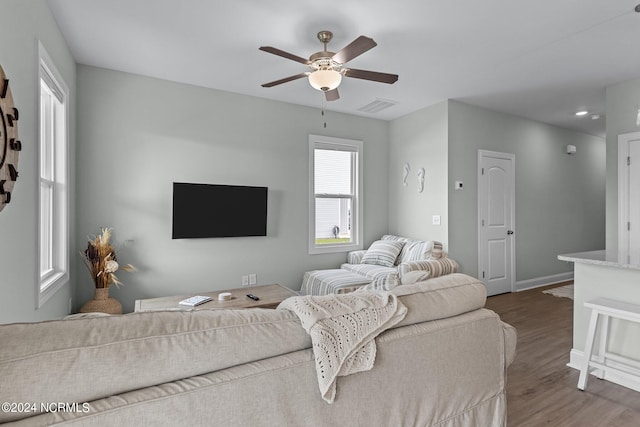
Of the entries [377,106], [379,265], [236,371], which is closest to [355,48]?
[236,371]

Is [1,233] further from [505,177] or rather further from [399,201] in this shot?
[505,177]

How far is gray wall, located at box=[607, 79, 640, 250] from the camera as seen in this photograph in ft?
12.3

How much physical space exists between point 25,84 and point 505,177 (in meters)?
5.50

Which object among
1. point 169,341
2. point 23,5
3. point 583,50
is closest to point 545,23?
point 583,50

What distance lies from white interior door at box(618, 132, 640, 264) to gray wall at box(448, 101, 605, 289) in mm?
1342

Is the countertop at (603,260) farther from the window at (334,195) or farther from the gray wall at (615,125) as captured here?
the window at (334,195)

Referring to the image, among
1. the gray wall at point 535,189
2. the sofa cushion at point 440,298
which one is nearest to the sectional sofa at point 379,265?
the gray wall at point 535,189

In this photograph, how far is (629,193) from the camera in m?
3.84

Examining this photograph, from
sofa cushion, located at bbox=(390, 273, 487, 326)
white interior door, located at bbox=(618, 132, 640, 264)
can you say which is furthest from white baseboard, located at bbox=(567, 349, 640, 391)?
white interior door, located at bbox=(618, 132, 640, 264)

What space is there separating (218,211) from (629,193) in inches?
191

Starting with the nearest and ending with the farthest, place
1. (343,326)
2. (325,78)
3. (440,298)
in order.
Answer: (343,326) → (440,298) → (325,78)

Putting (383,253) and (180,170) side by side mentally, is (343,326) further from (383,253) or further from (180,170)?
(383,253)

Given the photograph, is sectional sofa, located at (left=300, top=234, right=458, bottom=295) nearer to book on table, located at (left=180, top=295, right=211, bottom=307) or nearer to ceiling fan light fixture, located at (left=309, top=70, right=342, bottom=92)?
book on table, located at (left=180, top=295, right=211, bottom=307)

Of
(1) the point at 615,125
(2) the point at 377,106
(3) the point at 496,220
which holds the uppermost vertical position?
(2) the point at 377,106
